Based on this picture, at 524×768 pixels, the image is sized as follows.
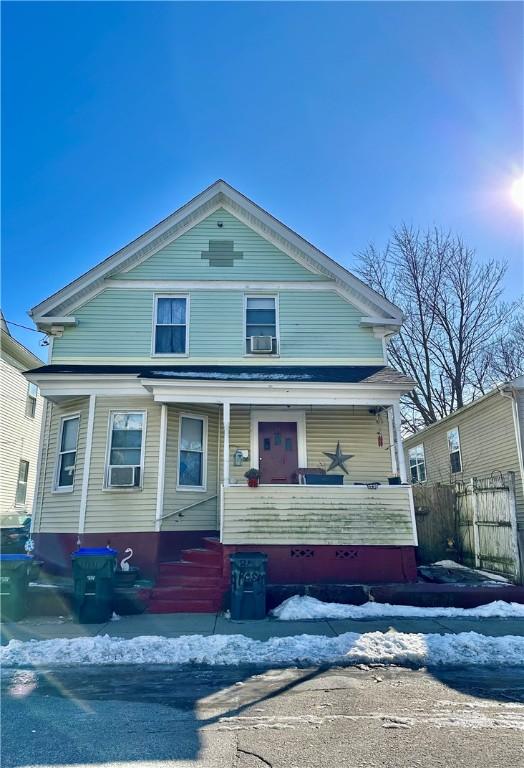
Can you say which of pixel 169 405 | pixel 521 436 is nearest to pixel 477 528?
pixel 521 436

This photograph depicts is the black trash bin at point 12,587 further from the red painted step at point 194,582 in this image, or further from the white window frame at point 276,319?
the white window frame at point 276,319

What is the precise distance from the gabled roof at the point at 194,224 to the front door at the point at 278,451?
3.33 m

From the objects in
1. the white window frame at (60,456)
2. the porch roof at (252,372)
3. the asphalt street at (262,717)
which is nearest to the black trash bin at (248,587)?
the asphalt street at (262,717)

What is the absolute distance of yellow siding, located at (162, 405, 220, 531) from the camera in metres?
10.5

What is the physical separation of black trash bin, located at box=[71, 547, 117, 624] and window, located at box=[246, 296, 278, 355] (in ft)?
19.2

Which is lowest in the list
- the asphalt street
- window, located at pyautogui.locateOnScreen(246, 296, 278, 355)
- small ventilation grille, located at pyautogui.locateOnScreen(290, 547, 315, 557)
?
the asphalt street

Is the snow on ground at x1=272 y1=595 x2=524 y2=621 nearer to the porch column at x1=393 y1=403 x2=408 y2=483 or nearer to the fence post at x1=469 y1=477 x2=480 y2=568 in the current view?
the porch column at x1=393 y1=403 x2=408 y2=483

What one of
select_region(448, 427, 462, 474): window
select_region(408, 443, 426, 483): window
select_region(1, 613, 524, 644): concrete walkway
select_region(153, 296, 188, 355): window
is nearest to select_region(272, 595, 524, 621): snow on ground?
select_region(1, 613, 524, 644): concrete walkway

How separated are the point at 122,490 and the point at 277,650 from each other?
526 cm

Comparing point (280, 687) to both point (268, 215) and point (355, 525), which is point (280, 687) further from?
point (268, 215)

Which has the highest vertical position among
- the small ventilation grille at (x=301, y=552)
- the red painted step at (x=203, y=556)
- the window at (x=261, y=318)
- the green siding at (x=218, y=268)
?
the green siding at (x=218, y=268)

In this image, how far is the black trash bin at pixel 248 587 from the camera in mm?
7996

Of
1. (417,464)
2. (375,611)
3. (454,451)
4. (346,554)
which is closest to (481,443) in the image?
(454,451)

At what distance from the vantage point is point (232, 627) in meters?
7.44
